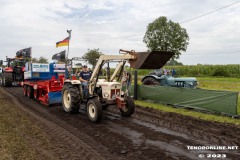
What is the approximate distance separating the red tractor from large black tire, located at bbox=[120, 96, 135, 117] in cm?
1197

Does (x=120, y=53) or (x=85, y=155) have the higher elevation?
(x=120, y=53)

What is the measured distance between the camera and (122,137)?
19.0 ft

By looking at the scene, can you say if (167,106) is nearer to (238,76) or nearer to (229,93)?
(229,93)

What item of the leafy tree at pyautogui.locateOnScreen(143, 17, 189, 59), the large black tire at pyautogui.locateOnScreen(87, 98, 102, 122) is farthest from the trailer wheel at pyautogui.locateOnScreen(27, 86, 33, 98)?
the leafy tree at pyautogui.locateOnScreen(143, 17, 189, 59)

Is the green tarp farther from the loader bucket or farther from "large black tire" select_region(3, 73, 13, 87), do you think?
"large black tire" select_region(3, 73, 13, 87)

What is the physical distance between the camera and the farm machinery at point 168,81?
45.1ft

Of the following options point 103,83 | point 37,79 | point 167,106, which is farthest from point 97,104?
point 37,79

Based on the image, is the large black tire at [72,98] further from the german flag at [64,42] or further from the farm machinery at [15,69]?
the farm machinery at [15,69]

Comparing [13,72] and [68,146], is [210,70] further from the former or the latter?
[68,146]

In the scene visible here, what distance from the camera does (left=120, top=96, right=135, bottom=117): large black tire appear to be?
7.96 meters

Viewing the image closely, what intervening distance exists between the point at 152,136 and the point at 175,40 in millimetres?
43737

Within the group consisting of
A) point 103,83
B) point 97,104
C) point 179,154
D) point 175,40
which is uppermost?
point 175,40

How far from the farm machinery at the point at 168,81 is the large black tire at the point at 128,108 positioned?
6.29m

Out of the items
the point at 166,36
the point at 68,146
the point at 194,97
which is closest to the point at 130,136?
the point at 68,146
